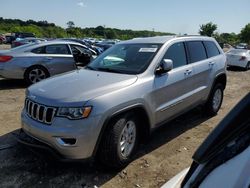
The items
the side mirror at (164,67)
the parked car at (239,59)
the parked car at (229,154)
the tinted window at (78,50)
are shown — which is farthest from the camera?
the parked car at (239,59)

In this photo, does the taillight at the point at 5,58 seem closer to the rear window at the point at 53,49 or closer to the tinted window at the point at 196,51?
the rear window at the point at 53,49

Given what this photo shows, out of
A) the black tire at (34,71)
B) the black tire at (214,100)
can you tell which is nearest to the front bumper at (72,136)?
the black tire at (214,100)

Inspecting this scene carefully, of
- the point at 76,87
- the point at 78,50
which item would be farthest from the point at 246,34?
the point at 76,87

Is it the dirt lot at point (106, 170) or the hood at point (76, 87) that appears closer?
the hood at point (76, 87)

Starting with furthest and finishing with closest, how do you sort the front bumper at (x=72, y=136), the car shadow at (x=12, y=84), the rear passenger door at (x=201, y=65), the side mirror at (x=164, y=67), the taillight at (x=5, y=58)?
the car shadow at (x=12, y=84)
the taillight at (x=5, y=58)
the rear passenger door at (x=201, y=65)
the side mirror at (x=164, y=67)
the front bumper at (x=72, y=136)

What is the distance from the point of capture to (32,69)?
8.98 metres

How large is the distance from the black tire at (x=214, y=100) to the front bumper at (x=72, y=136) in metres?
3.38

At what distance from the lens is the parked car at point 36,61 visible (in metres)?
8.78

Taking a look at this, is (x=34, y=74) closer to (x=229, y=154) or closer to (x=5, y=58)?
(x=5, y=58)

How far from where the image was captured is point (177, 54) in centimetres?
501

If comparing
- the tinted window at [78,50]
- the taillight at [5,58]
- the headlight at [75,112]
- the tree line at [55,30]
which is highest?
the tinted window at [78,50]

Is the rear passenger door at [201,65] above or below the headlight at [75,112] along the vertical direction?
above

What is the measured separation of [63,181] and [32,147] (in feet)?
A: 1.85

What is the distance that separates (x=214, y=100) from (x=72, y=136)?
152 inches
